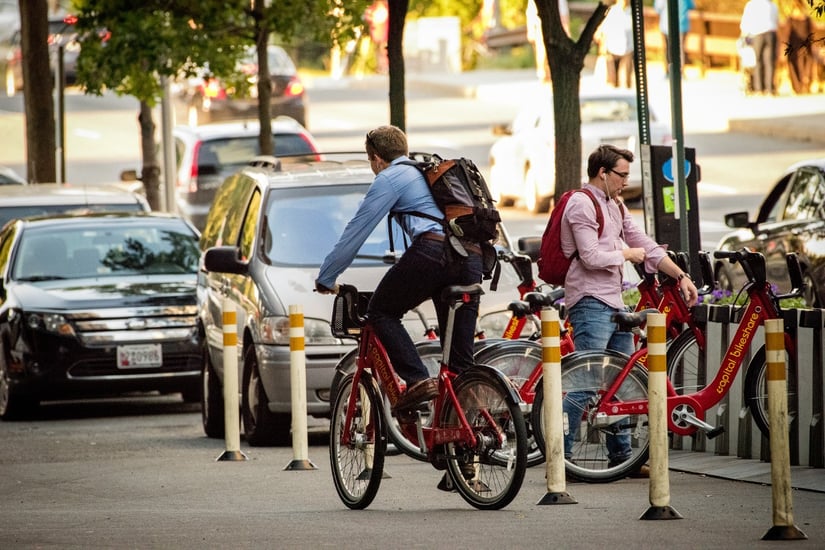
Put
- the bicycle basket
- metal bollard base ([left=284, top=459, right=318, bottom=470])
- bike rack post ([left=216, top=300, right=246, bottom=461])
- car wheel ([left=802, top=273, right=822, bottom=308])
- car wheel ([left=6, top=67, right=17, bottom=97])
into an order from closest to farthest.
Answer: the bicycle basket
metal bollard base ([left=284, top=459, right=318, bottom=470])
bike rack post ([left=216, top=300, right=246, bottom=461])
car wheel ([left=802, top=273, right=822, bottom=308])
car wheel ([left=6, top=67, right=17, bottom=97])

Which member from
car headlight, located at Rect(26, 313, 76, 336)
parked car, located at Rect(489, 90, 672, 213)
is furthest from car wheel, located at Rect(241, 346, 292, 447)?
parked car, located at Rect(489, 90, 672, 213)

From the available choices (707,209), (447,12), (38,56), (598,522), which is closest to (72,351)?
(598,522)

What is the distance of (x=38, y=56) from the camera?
2475cm

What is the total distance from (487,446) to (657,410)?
0.90 metres

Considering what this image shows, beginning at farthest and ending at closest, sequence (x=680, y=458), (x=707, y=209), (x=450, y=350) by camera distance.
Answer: (x=707, y=209), (x=680, y=458), (x=450, y=350)

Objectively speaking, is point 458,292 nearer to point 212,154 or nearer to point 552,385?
point 552,385

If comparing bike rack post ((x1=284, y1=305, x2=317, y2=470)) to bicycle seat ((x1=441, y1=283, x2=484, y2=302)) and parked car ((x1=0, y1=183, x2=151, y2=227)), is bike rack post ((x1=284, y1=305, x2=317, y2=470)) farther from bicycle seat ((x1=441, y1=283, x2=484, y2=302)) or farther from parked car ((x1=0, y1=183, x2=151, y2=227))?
parked car ((x1=0, y1=183, x2=151, y2=227))

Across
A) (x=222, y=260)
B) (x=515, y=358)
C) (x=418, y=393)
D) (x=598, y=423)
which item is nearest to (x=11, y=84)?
(x=222, y=260)

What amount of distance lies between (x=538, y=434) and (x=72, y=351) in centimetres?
640

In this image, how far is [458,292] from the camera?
29.7 ft

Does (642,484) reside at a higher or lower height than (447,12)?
lower

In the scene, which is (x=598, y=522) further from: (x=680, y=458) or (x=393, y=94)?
(x=393, y=94)

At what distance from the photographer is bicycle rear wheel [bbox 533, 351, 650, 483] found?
32.6ft

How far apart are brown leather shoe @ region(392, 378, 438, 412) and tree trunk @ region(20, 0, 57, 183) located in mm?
16414
